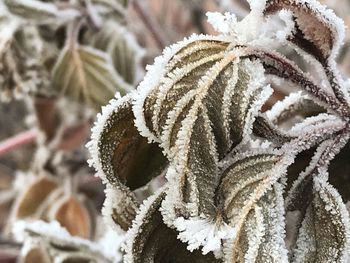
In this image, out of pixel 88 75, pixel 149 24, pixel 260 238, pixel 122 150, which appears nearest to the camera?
pixel 260 238

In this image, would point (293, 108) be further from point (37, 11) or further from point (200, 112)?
point (37, 11)

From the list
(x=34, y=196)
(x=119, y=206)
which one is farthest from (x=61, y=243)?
(x=34, y=196)

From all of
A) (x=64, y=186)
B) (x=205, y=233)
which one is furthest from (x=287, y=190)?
(x=64, y=186)

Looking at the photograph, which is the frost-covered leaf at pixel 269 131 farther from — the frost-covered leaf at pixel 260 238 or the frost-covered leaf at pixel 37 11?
the frost-covered leaf at pixel 37 11

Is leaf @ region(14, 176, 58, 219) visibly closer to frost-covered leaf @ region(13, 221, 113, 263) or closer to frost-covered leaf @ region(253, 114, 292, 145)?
frost-covered leaf @ region(13, 221, 113, 263)

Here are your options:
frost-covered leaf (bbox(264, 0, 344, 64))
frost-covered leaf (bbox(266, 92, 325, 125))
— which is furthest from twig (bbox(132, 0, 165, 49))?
frost-covered leaf (bbox(264, 0, 344, 64))
